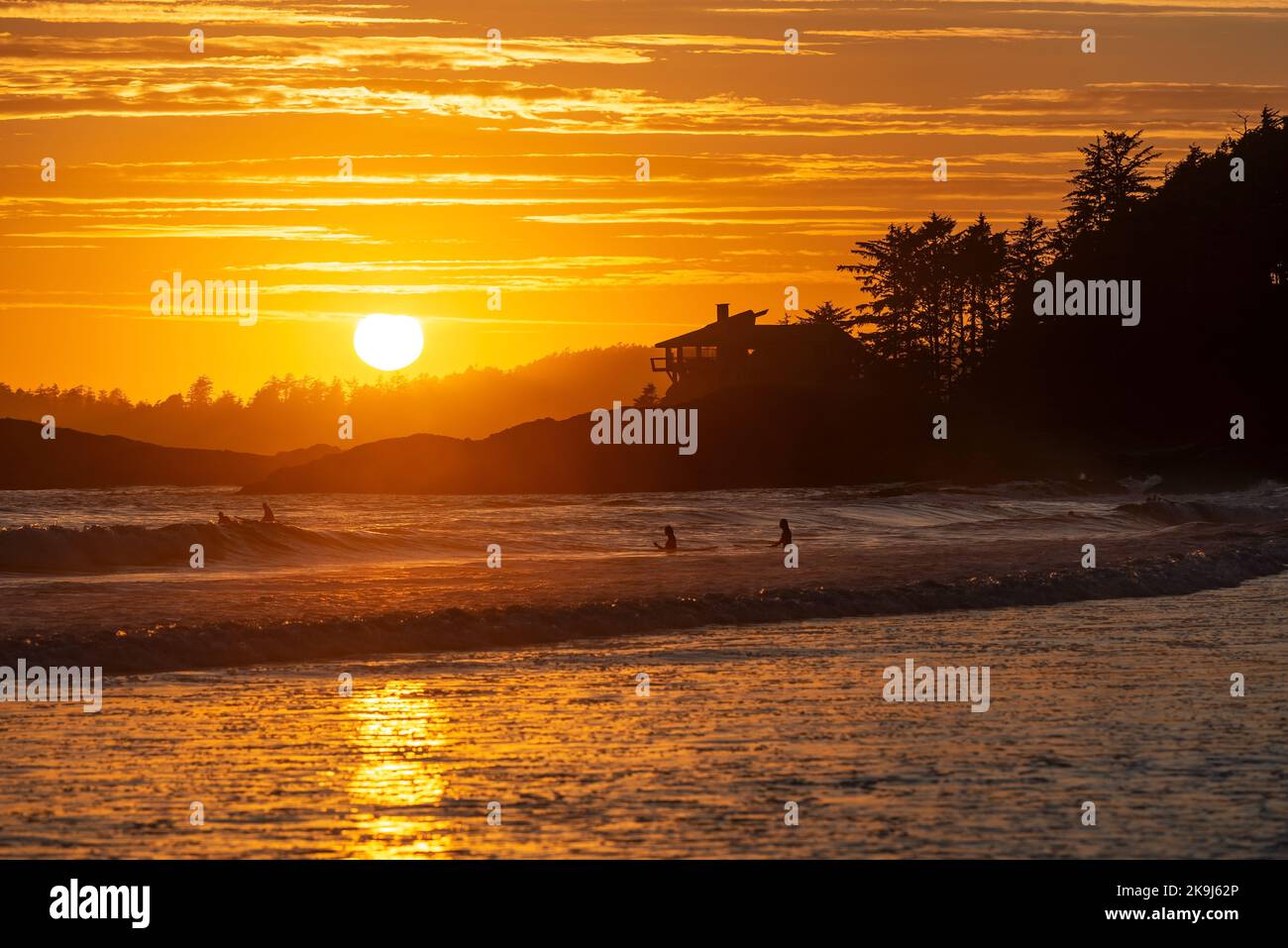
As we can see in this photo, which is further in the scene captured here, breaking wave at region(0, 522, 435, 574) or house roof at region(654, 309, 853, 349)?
house roof at region(654, 309, 853, 349)

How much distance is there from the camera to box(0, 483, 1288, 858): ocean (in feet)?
34.1

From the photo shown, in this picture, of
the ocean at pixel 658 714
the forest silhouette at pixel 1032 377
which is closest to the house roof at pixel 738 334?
the forest silhouette at pixel 1032 377

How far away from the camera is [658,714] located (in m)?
14.9

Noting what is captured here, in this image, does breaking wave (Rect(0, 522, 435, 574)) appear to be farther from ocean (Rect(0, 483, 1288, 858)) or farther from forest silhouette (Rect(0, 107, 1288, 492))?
forest silhouette (Rect(0, 107, 1288, 492))

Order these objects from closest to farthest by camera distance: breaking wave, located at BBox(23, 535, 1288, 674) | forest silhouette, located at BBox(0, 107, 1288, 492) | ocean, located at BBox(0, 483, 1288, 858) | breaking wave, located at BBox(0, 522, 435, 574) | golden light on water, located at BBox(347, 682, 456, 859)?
golden light on water, located at BBox(347, 682, 456, 859)
ocean, located at BBox(0, 483, 1288, 858)
breaking wave, located at BBox(23, 535, 1288, 674)
breaking wave, located at BBox(0, 522, 435, 574)
forest silhouette, located at BBox(0, 107, 1288, 492)

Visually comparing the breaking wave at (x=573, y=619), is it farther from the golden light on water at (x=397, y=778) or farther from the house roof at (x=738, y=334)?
the house roof at (x=738, y=334)

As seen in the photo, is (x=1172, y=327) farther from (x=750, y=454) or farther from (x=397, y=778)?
(x=397, y=778)

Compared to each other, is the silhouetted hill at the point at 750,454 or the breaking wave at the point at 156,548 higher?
the silhouetted hill at the point at 750,454

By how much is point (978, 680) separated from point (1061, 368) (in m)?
101

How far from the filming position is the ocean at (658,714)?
1038cm

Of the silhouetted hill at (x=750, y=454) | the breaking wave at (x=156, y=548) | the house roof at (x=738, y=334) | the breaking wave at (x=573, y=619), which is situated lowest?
the breaking wave at (x=573, y=619)

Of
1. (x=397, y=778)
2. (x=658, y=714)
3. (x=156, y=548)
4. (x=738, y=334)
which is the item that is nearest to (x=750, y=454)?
(x=738, y=334)

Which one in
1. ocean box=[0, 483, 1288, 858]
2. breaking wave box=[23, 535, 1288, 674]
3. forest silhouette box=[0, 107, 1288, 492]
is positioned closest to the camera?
ocean box=[0, 483, 1288, 858]

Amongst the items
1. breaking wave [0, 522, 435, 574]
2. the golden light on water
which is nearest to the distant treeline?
breaking wave [0, 522, 435, 574]
